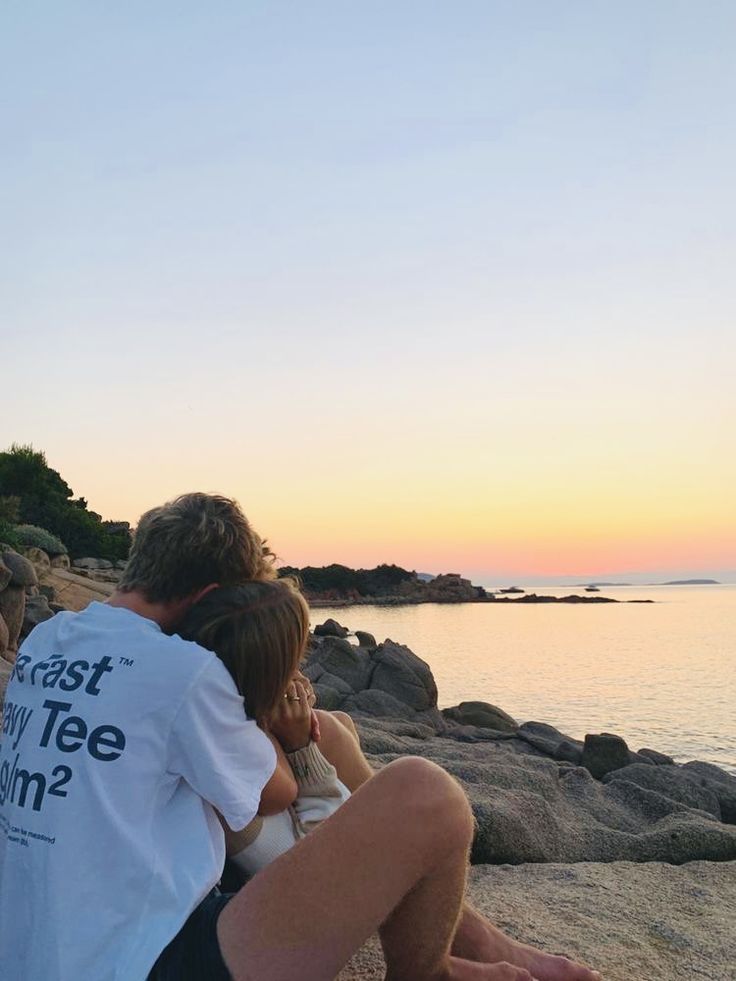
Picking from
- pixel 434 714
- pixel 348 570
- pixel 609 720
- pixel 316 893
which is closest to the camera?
pixel 316 893

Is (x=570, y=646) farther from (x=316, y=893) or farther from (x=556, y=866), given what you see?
(x=316, y=893)

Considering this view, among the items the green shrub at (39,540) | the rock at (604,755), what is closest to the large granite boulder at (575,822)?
the rock at (604,755)

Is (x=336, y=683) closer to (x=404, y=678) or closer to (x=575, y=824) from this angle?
(x=404, y=678)

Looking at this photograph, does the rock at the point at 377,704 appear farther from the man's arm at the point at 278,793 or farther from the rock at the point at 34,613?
the man's arm at the point at 278,793

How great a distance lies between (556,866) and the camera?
16.1 ft

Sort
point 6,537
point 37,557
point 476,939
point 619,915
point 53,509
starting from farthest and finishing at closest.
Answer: point 53,509 < point 37,557 < point 6,537 < point 619,915 < point 476,939

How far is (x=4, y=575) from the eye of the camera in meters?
10.6

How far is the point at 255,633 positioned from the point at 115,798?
1.67 ft

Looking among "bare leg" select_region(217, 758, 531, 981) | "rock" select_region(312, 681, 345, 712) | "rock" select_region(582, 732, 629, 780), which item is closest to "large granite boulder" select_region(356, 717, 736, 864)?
"rock" select_region(582, 732, 629, 780)

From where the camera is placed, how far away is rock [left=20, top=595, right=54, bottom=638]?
474 inches

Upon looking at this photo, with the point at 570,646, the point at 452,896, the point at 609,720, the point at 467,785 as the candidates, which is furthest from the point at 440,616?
the point at 452,896

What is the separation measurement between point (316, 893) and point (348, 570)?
76.5m

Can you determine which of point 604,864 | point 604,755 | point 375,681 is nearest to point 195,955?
point 604,864

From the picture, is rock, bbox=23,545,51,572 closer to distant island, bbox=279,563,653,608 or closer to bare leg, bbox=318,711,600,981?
bare leg, bbox=318,711,600,981
